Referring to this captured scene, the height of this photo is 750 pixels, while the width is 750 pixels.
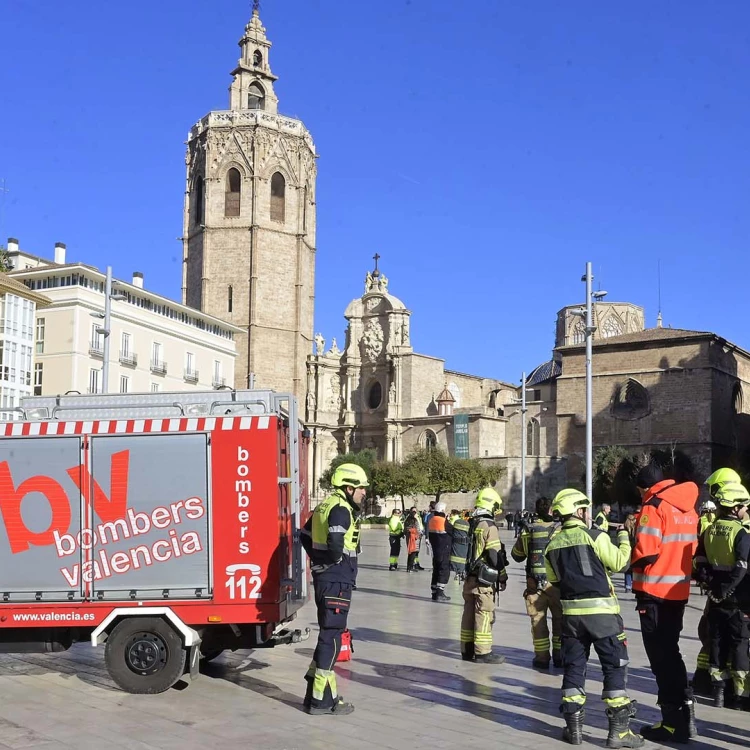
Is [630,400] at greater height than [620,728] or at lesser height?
greater

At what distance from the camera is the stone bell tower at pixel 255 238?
75.5m

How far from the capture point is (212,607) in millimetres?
8398

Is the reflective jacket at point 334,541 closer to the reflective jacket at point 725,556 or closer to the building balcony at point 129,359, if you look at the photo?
the reflective jacket at point 725,556

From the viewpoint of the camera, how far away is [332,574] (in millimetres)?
7801

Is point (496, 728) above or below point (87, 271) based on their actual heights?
below

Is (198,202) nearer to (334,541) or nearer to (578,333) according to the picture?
(578,333)

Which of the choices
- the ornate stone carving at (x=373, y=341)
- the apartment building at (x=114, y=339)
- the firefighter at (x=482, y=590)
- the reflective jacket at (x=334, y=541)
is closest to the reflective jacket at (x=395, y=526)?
the firefighter at (x=482, y=590)

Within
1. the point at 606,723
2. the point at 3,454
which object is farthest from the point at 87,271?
the point at 606,723

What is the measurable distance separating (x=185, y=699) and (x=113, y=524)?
1.59 m

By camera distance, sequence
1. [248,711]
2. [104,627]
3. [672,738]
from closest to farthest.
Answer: [672,738], [248,711], [104,627]

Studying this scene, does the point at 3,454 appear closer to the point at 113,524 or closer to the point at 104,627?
the point at 113,524

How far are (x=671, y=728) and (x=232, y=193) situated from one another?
7338 centimetres

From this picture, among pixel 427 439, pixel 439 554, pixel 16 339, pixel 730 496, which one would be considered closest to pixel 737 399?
pixel 427 439

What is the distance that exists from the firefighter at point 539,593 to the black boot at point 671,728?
2355mm
